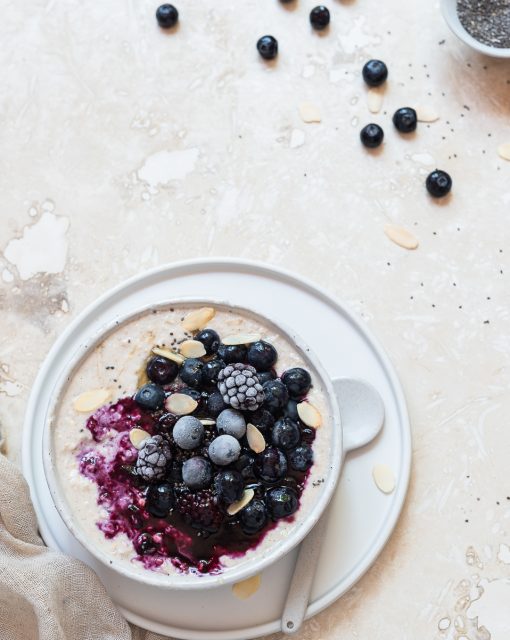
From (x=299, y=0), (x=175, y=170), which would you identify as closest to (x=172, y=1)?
(x=299, y=0)

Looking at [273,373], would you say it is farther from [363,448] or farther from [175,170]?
[175,170]

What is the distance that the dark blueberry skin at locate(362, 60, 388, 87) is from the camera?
1667 mm

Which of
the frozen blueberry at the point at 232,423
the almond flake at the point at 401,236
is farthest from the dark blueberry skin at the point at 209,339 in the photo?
the almond flake at the point at 401,236

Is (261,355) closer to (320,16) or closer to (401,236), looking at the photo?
(401,236)

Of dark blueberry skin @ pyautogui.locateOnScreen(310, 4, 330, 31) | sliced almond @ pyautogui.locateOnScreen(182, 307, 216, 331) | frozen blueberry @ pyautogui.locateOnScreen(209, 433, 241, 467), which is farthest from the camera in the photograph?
dark blueberry skin @ pyautogui.locateOnScreen(310, 4, 330, 31)

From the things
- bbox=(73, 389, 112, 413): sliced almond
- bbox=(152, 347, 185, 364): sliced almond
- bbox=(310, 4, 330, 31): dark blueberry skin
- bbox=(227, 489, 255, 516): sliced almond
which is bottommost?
bbox=(227, 489, 255, 516): sliced almond

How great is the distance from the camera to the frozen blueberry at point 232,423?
1215 millimetres

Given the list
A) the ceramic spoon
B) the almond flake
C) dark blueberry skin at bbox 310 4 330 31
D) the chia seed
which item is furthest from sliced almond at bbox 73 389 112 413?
the chia seed

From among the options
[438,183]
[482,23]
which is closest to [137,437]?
[438,183]

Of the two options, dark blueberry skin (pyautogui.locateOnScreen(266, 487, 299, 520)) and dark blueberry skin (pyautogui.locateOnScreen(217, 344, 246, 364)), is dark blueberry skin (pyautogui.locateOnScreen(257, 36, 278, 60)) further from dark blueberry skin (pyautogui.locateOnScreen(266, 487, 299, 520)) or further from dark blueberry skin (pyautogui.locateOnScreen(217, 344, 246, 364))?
dark blueberry skin (pyautogui.locateOnScreen(266, 487, 299, 520))

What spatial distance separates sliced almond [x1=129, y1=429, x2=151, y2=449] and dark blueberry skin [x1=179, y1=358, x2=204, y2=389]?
0.10 meters

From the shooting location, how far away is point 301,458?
1247mm

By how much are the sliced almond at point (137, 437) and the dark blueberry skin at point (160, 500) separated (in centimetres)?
7

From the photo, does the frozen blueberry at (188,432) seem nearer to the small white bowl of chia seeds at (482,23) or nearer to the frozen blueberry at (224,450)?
the frozen blueberry at (224,450)
